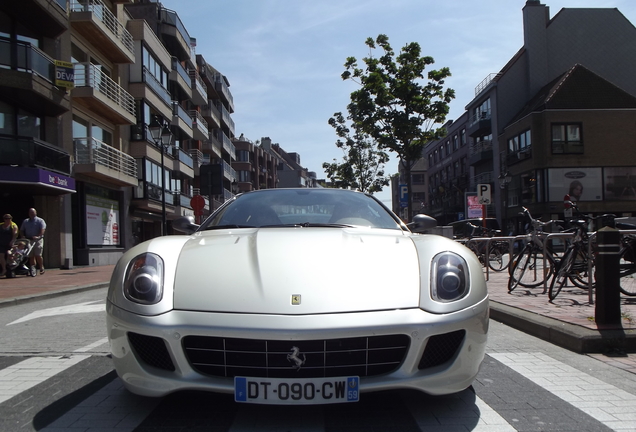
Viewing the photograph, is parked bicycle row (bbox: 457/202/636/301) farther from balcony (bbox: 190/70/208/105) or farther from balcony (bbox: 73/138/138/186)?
balcony (bbox: 190/70/208/105)

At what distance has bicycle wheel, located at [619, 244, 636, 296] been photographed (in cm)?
686

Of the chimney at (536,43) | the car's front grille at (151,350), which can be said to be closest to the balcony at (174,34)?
the chimney at (536,43)

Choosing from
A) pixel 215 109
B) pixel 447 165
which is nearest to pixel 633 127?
pixel 447 165

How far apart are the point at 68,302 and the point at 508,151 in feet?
119

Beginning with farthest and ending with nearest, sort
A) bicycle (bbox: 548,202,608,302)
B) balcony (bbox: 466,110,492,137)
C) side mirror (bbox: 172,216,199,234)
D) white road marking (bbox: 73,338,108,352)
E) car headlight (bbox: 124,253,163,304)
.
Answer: balcony (bbox: 466,110,492,137)
bicycle (bbox: 548,202,608,302)
white road marking (bbox: 73,338,108,352)
side mirror (bbox: 172,216,199,234)
car headlight (bbox: 124,253,163,304)

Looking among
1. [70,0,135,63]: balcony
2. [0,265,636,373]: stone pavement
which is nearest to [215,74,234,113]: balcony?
[70,0,135,63]: balcony

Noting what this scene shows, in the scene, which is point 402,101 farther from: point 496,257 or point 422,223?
point 422,223

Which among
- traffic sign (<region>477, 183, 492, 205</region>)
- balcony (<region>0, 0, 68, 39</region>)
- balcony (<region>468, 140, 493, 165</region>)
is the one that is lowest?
traffic sign (<region>477, 183, 492, 205</region>)

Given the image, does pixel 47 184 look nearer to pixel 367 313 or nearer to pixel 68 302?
pixel 68 302

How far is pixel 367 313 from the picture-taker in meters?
2.56

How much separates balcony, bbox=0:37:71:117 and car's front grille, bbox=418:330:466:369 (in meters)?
17.8

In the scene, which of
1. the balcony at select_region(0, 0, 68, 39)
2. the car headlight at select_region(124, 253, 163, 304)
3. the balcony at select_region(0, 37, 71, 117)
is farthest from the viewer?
the balcony at select_region(0, 0, 68, 39)

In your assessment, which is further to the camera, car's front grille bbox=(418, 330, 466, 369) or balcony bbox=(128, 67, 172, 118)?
balcony bbox=(128, 67, 172, 118)

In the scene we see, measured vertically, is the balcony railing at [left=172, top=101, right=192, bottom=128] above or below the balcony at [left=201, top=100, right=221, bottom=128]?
below
